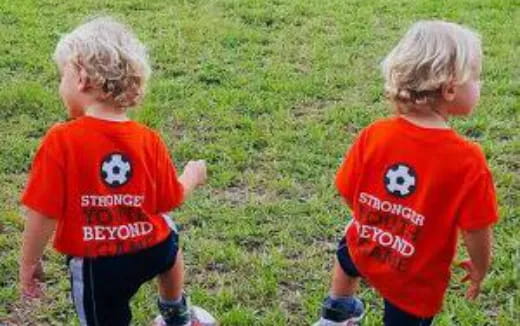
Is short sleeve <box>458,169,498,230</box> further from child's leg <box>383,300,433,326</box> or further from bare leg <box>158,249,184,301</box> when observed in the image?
bare leg <box>158,249,184,301</box>

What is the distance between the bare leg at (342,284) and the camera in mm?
3467

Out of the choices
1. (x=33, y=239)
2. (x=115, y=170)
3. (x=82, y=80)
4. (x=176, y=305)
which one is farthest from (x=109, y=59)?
(x=176, y=305)

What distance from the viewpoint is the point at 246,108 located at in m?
6.04

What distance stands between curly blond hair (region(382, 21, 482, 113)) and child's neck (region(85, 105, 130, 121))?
83 cm

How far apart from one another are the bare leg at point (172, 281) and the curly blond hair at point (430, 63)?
0.99 meters

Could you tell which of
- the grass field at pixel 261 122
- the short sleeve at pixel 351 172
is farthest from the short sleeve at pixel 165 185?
the grass field at pixel 261 122

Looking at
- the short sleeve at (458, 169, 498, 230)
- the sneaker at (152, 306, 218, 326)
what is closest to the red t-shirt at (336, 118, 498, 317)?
the short sleeve at (458, 169, 498, 230)

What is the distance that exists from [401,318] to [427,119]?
64cm

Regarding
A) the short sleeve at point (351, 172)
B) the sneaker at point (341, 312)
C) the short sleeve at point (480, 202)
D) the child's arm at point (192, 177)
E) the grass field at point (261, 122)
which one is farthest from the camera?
the grass field at point (261, 122)

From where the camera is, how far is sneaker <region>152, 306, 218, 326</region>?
369 centimetres

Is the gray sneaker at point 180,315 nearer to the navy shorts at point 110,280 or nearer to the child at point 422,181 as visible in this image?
the navy shorts at point 110,280

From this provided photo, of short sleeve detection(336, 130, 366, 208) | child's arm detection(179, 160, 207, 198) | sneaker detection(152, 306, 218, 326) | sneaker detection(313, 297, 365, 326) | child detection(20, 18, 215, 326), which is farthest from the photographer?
sneaker detection(152, 306, 218, 326)

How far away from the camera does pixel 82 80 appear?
295 centimetres

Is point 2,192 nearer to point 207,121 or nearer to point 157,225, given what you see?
point 207,121
